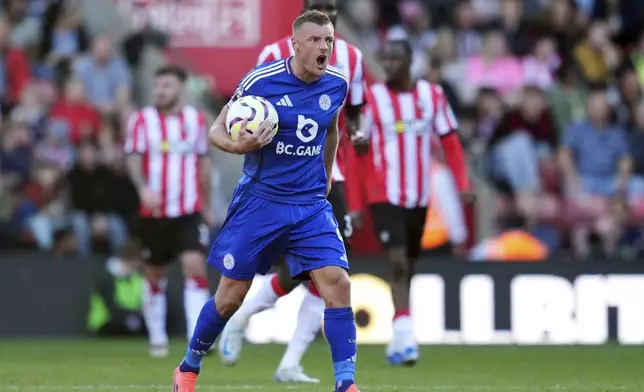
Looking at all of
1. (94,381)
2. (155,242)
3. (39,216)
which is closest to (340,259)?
(94,381)

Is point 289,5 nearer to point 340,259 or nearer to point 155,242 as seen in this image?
point 155,242

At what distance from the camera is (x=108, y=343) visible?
14.8 metres

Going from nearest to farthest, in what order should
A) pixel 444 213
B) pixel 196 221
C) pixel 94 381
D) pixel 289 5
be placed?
pixel 94 381, pixel 196 221, pixel 444 213, pixel 289 5

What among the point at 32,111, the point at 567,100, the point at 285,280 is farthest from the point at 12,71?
the point at 285,280

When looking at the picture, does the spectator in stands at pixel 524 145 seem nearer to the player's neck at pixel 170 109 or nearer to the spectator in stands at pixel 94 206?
the spectator in stands at pixel 94 206

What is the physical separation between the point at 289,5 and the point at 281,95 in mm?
9849

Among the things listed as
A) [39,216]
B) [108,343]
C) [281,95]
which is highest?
[281,95]

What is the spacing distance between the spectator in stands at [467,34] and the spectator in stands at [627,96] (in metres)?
1.80

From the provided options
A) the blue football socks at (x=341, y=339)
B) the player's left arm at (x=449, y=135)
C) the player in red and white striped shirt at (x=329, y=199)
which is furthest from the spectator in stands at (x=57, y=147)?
the blue football socks at (x=341, y=339)

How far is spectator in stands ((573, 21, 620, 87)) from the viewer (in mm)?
19219

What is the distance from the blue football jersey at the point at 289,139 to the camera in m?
8.27

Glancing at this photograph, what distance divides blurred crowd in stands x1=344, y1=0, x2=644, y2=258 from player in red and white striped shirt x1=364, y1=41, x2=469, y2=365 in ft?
14.0

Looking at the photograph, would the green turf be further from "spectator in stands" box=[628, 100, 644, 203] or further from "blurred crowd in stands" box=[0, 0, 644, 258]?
"spectator in stands" box=[628, 100, 644, 203]

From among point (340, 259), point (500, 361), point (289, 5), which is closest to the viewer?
point (340, 259)
